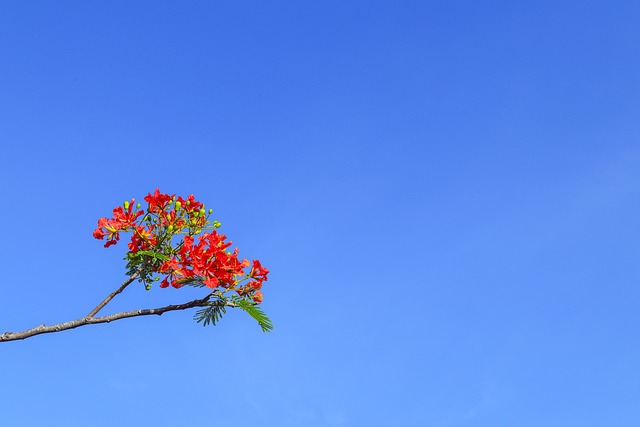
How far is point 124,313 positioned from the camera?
23.5 feet

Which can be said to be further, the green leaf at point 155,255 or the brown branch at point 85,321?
the green leaf at point 155,255

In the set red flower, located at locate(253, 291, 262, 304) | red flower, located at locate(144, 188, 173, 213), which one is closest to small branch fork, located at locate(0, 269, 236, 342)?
red flower, located at locate(253, 291, 262, 304)

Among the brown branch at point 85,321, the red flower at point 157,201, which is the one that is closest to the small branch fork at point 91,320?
the brown branch at point 85,321

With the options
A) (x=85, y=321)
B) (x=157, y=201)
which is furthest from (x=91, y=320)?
(x=157, y=201)

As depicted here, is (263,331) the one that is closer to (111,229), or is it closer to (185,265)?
(185,265)

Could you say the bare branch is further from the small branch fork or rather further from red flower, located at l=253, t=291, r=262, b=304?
red flower, located at l=253, t=291, r=262, b=304

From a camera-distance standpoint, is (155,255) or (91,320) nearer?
(91,320)

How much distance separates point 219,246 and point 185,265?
0.47 m

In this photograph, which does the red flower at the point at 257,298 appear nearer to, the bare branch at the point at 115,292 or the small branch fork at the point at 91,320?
the small branch fork at the point at 91,320

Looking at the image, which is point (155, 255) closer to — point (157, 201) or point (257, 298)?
point (157, 201)

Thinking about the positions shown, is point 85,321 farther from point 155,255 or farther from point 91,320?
point 155,255

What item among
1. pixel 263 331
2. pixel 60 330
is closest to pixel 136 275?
pixel 60 330

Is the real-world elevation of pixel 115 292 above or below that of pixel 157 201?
below

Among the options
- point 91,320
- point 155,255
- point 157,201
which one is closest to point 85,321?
point 91,320
